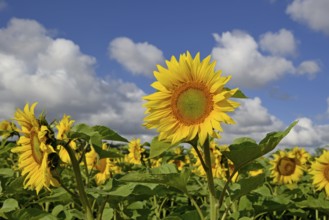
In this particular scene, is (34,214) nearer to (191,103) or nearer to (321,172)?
(191,103)

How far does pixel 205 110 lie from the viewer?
2736 millimetres

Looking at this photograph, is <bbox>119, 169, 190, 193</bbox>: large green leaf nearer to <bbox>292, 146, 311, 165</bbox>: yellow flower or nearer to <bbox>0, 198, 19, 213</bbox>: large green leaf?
<bbox>0, 198, 19, 213</bbox>: large green leaf

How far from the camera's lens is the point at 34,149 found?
3123 millimetres

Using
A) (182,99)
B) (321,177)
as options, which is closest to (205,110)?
(182,99)

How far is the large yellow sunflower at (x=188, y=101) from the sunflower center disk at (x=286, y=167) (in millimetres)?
4496

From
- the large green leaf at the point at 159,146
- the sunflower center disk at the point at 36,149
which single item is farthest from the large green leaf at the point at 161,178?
the sunflower center disk at the point at 36,149

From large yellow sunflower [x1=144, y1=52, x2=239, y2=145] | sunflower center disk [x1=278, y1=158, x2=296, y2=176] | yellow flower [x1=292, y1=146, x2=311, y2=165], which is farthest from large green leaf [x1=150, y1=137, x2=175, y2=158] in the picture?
yellow flower [x1=292, y1=146, x2=311, y2=165]

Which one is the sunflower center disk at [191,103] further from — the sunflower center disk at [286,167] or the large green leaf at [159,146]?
the sunflower center disk at [286,167]

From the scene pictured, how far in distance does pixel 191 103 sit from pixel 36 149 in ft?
3.41

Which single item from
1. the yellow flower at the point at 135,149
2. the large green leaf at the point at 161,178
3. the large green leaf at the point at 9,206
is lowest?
the large green leaf at the point at 9,206

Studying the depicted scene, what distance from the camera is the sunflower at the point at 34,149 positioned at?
2.91 meters

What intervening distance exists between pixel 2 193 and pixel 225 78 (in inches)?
83.5

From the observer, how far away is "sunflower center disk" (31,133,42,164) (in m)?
3.07

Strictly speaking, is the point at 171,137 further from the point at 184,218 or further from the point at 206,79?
the point at 184,218
